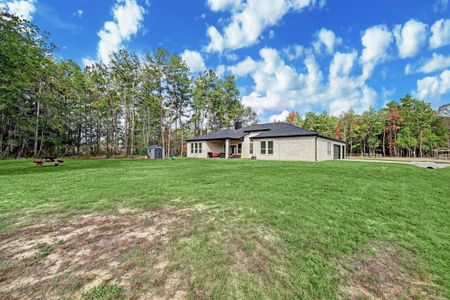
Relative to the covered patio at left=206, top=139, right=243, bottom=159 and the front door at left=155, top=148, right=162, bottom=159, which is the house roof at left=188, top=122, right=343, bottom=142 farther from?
the front door at left=155, top=148, right=162, bottom=159

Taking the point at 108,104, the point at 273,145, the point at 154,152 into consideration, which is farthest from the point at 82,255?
the point at 108,104

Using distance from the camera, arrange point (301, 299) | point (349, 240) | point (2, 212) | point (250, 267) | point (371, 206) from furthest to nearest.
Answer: point (371, 206) → point (2, 212) → point (349, 240) → point (250, 267) → point (301, 299)

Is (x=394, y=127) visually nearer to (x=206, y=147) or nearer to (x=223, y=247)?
(x=206, y=147)

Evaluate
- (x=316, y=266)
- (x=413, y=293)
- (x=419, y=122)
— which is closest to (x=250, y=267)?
(x=316, y=266)

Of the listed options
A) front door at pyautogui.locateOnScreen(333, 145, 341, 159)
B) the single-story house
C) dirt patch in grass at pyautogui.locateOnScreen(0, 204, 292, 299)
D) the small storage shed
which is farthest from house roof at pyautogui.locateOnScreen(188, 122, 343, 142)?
dirt patch in grass at pyautogui.locateOnScreen(0, 204, 292, 299)

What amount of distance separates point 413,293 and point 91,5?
59.1ft

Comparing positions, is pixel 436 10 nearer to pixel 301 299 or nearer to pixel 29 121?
pixel 301 299

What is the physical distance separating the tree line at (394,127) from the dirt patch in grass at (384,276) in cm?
4509

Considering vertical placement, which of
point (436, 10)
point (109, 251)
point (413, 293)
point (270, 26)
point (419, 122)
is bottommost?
point (413, 293)

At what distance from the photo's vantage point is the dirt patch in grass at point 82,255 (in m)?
1.75

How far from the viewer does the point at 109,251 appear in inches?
91.4

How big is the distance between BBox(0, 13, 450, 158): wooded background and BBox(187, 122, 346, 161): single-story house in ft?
29.8

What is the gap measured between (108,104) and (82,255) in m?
30.0

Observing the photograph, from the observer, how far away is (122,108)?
94.6 feet
